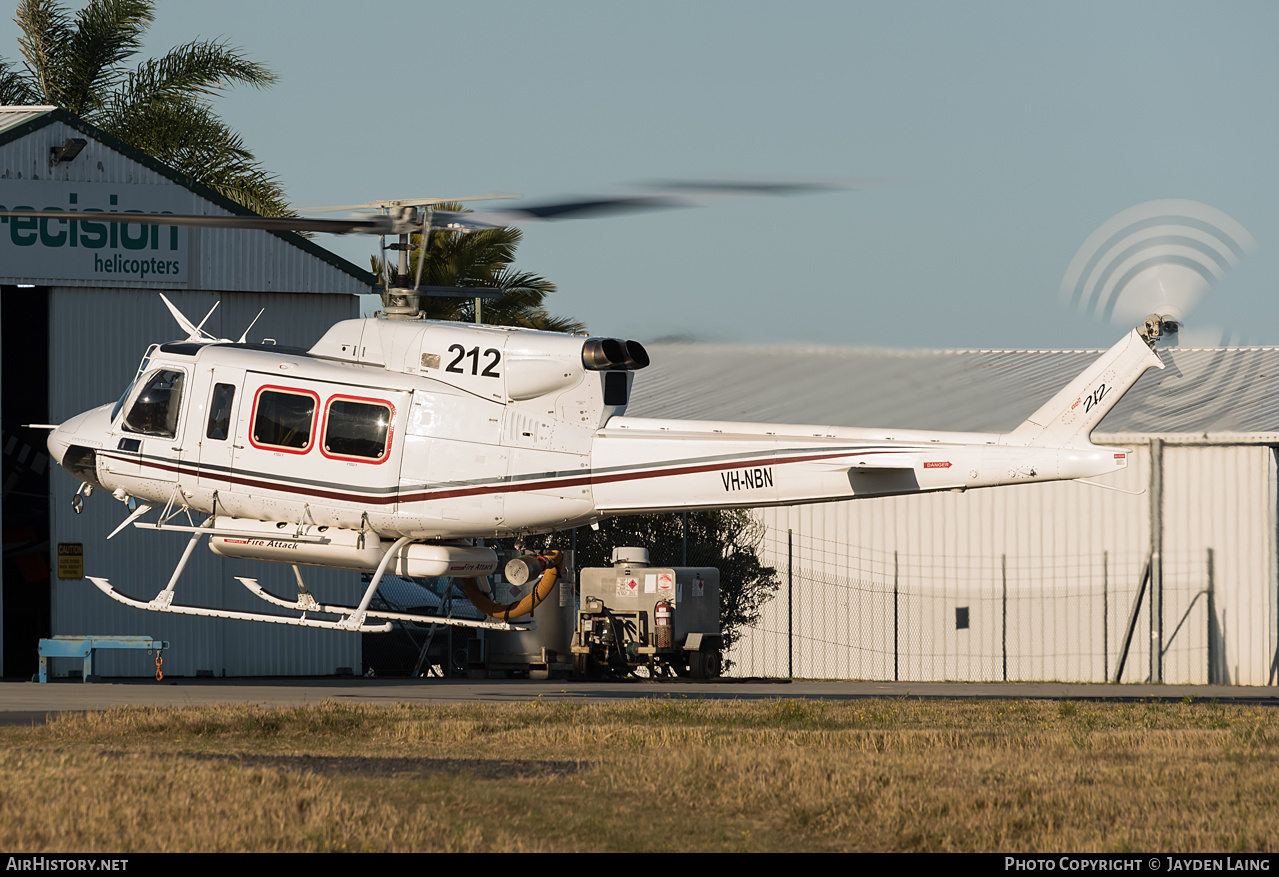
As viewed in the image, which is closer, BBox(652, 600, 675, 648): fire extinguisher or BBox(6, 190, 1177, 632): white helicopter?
BBox(6, 190, 1177, 632): white helicopter

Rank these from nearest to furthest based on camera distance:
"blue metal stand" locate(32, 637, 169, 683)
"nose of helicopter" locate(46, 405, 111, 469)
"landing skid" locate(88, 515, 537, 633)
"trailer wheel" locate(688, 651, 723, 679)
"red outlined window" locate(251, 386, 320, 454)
→ "landing skid" locate(88, 515, 537, 633)
"red outlined window" locate(251, 386, 320, 454)
"nose of helicopter" locate(46, 405, 111, 469)
"blue metal stand" locate(32, 637, 169, 683)
"trailer wheel" locate(688, 651, 723, 679)

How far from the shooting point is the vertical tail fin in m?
15.4

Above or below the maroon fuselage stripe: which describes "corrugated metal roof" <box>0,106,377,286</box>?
above

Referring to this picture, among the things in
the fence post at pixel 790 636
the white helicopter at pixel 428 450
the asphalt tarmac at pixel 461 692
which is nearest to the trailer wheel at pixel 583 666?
the asphalt tarmac at pixel 461 692

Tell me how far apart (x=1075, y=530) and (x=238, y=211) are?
18341 millimetres

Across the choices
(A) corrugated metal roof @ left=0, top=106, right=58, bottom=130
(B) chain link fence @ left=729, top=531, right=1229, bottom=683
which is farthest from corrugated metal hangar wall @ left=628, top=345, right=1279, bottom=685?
(A) corrugated metal roof @ left=0, top=106, right=58, bottom=130

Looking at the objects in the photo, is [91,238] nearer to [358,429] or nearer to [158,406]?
[158,406]

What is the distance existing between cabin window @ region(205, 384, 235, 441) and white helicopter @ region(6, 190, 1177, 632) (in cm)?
2

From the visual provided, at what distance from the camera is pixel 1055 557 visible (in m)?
31.5

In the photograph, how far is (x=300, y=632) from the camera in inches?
1093

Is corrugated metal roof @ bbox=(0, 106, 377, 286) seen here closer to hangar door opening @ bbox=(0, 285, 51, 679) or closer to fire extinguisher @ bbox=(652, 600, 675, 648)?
hangar door opening @ bbox=(0, 285, 51, 679)

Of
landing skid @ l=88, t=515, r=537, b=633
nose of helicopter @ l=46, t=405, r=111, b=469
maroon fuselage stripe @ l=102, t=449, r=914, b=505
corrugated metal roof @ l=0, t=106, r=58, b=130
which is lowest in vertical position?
landing skid @ l=88, t=515, r=537, b=633

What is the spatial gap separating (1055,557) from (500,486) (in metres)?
17.9

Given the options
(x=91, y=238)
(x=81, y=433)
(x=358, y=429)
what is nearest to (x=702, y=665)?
(x=358, y=429)
